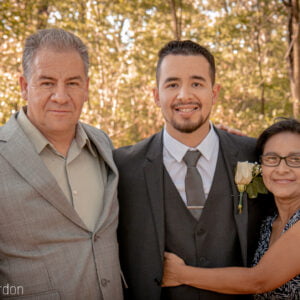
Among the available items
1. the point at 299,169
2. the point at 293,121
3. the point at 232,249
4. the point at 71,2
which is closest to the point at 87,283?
the point at 232,249

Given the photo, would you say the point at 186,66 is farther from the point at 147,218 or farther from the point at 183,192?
the point at 147,218

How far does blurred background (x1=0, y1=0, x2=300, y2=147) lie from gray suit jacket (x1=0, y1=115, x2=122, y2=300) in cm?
476

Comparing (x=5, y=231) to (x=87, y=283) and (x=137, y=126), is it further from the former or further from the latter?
(x=137, y=126)

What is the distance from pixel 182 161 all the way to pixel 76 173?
78cm

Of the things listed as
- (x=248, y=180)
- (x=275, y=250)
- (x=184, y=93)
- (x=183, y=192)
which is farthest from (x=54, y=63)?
(x=275, y=250)

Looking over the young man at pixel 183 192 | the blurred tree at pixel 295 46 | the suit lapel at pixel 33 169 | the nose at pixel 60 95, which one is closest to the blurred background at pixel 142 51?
the blurred tree at pixel 295 46

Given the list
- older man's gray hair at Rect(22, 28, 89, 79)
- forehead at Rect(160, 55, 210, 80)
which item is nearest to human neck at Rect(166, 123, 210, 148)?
forehead at Rect(160, 55, 210, 80)

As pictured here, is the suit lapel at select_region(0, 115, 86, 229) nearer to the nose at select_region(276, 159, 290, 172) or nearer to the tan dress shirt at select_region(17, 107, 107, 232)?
the tan dress shirt at select_region(17, 107, 107, 232)

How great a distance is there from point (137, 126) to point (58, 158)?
641 centimetres

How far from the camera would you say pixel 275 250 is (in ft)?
7.61

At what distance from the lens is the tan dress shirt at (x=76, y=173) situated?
227 centimetres

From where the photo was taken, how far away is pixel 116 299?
2.32 meters

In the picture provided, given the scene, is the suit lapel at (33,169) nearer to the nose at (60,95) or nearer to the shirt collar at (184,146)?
the nose at (60,95)

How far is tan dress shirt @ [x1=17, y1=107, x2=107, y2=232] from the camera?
2.27 metres
